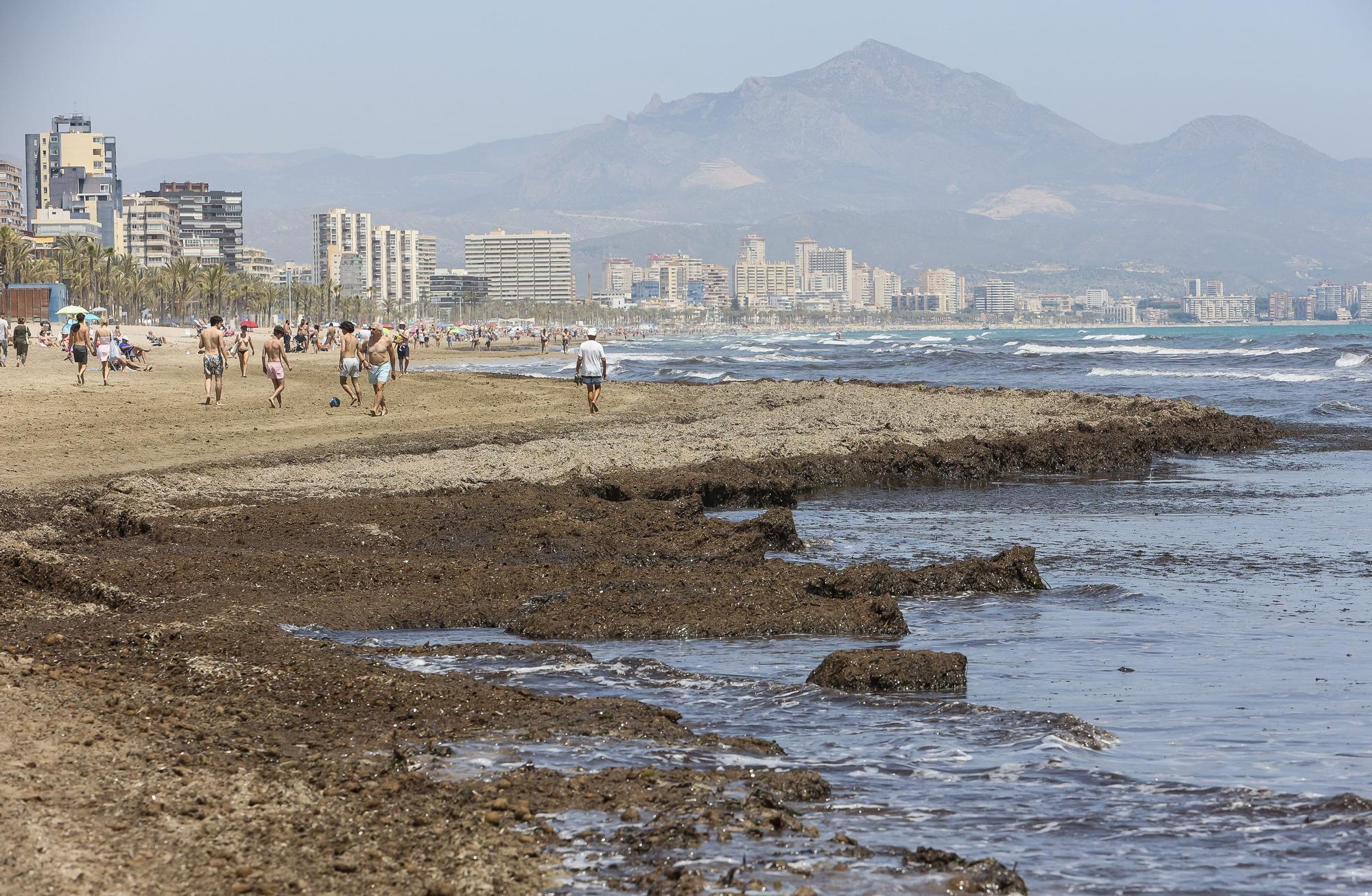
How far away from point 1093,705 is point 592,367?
18.3 m

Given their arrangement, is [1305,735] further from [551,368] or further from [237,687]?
[551,368]

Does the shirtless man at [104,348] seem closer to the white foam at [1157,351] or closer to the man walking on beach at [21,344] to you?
the man walking on beach at [21,344]

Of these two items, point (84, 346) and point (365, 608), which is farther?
point (84, 346)

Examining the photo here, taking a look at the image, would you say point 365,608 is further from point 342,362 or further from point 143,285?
point 143,285

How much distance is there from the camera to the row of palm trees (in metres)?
103

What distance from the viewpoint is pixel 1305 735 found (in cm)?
710

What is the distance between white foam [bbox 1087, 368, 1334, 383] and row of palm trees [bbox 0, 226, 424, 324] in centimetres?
6339

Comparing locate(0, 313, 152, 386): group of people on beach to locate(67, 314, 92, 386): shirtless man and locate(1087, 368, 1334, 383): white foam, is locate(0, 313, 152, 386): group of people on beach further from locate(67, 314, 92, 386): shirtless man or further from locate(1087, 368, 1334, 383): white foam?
locate(1087, 368, 1334, 383): white foam

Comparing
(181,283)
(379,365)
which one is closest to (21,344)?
(379,365)

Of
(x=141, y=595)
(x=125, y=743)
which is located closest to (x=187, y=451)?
(x=141, y=595)

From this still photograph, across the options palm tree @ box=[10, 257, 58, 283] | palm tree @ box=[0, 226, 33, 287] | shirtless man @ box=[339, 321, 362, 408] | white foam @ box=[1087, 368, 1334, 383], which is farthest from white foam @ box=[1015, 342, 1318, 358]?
palm tree @ box=[10, 257, 58, 283]

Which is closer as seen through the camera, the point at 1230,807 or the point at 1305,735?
the point at 1230,807

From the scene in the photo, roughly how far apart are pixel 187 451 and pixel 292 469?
9.07 feet

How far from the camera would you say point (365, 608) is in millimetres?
9430
